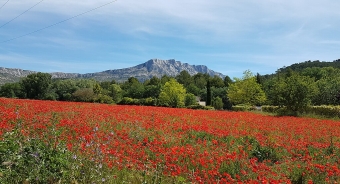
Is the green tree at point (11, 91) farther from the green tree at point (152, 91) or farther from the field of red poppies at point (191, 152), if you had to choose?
the field of red poppies at point (191, 152)

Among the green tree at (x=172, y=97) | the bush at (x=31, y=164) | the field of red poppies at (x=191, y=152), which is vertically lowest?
the field of red poppies at (x=191, y=152)

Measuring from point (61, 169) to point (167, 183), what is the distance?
2.19 m

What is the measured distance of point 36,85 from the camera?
86625mm

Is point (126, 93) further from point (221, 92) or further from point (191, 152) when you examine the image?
point (191, 152)

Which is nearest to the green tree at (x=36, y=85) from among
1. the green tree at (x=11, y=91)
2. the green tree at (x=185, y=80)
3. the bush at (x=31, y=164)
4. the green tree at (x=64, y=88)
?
the green tree at (x=11, y=91)

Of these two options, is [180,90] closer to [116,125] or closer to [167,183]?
[116,125]

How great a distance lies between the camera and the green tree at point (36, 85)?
86062 millimetres

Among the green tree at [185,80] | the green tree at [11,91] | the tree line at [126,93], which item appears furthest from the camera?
the green tree at [185,80]

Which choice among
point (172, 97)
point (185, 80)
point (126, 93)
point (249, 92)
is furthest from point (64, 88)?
point (249, 92)

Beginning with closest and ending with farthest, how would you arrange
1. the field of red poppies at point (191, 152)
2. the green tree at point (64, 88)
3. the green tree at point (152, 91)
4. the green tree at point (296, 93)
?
the field of red poppies at point (191, 152) < the green tree at point (296, 93) < the green tree at point (152, 91) < the green tree at point (64, 88)

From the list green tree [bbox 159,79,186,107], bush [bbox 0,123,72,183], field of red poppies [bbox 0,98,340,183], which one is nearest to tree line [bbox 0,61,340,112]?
green tree [bbox 159,79,186,107]

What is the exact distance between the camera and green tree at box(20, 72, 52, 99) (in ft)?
282

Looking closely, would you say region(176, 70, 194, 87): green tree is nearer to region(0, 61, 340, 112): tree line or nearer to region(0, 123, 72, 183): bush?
region(0, 61, 340, 112): tree line

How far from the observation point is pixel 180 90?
54.9 metres
